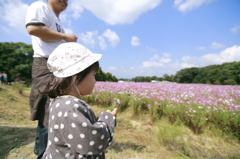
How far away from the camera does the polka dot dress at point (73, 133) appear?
2.27 feet

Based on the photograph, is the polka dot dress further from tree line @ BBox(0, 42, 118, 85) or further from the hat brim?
tree line @ BBox(0, 42, 118, 85)

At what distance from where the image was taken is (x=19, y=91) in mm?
7770

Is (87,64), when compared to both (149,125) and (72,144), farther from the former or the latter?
(149,125)

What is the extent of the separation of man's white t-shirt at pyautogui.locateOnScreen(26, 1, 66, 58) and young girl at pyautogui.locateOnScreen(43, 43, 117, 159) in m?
0.62

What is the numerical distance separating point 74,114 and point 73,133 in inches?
4.3

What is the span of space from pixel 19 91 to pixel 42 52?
8650mm

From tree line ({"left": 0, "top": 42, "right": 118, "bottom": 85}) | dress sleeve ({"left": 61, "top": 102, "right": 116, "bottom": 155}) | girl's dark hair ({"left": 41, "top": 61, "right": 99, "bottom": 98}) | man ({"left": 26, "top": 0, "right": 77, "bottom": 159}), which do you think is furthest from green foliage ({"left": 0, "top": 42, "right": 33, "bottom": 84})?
dress sleeve ({"left": 61, "top": 102, "right": 116, "bottom": 155})

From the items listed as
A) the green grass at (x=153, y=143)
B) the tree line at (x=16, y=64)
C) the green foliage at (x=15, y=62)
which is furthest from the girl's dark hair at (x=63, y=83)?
the green foliage at (x=15, y=62)

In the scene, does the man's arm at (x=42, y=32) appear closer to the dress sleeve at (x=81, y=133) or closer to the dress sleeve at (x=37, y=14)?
the dress sleeve at (x=37, y=14)

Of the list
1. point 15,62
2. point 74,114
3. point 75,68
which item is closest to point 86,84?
point 75,68

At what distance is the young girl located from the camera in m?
0.70

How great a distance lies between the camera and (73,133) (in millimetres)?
692

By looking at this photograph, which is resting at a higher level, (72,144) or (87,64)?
(87,64)

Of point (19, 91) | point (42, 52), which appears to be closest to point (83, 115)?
point (42, 52)
